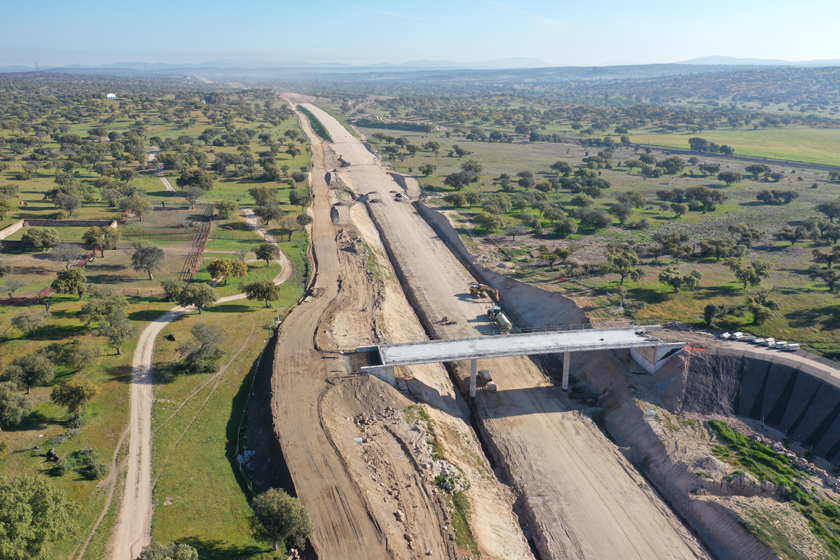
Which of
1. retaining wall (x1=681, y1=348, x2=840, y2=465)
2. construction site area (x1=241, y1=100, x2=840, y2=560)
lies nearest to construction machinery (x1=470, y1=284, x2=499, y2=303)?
construction site area (x1=241, y1=100, x2=840, y2=560)

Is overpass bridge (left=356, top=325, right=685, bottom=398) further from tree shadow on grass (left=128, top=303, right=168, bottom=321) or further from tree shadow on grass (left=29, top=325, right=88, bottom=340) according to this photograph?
tree shadow on grass (left=29, top=325, right=88, bottom=340)

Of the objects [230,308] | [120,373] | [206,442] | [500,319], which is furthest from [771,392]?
[120,373]

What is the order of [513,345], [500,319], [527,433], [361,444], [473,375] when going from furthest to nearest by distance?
[500,319], [513,345], [473,375], [527,433], [361,444]

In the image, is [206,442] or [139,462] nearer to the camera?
[139,462]

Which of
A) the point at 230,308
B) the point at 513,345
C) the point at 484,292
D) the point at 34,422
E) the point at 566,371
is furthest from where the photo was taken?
the point at 484,292

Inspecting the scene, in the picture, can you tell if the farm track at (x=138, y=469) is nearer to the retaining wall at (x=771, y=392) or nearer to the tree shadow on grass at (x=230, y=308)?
the tree shadow on grass at (x=230, y=308)

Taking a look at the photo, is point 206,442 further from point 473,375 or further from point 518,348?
point 518,348
